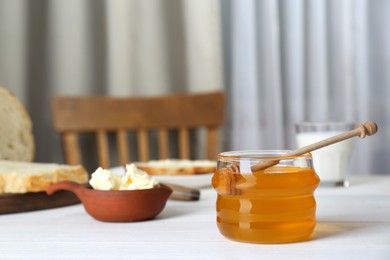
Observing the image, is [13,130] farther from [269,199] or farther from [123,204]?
[269,199]

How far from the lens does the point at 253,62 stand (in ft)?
7.44

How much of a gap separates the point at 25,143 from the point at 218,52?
2.82 ft

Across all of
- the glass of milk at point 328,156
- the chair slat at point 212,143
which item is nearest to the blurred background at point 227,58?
the chair slat at point 212,143

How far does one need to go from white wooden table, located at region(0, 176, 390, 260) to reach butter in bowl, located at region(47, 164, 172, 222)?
2cm

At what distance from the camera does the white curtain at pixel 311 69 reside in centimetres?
224

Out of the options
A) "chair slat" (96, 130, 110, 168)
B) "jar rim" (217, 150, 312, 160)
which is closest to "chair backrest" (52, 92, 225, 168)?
"chair slat" (96, 130, 110, 168)

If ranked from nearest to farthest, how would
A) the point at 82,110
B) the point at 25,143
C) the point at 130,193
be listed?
the point at 130,193, the point at 25,143, the point at 82,110

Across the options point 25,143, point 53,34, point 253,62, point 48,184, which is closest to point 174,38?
point 253,62

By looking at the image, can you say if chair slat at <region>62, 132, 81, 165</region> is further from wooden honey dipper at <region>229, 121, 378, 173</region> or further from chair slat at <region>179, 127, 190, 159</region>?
wooden honey dipper at <region>229, 121, 378, 173</region>

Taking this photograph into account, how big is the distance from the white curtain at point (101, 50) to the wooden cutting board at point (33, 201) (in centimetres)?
125

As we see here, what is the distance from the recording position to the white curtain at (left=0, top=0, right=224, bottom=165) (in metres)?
2.28

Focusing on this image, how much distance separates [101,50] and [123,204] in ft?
5.30

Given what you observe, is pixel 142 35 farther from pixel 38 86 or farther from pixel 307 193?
pixel 307 193

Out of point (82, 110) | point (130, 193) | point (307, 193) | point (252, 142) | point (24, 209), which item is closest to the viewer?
point (307, 193)
